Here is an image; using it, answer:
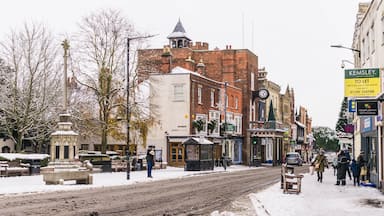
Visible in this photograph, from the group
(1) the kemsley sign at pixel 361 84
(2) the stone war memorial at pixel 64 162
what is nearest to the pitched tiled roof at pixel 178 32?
(2) the stone war memorial at pixel 64 162

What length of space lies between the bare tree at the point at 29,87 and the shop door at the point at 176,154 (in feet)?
38.5

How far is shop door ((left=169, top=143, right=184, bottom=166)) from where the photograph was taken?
5435 cm

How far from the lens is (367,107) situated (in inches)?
883

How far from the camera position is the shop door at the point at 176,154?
54.4 metres

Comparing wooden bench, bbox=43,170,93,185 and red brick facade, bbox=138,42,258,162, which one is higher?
red brick facade, bbox=138,42,258,162

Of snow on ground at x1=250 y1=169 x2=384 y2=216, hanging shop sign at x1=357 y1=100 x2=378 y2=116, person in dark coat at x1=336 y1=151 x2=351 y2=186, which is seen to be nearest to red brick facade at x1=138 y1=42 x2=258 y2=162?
person in dark coat at x1=336 y1=151 x2=351 y2=186

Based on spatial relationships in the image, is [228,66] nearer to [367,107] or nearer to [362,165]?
[362,165]

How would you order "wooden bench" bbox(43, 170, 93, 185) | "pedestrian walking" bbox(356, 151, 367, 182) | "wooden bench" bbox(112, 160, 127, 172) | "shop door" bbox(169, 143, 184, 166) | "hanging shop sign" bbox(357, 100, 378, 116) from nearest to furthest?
"hanging shop sign" bbox(357, 100, 378, 116) → "wooden bench" bbox(43, 170, 93, 185) → "pedestrian walking" bbox(356, 151, 367, 182) → "wooden bench" bbox(112, 160, 127, 172) → "shop door" bbox(169, 143, 184, 166)

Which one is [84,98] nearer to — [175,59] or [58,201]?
[175,59]

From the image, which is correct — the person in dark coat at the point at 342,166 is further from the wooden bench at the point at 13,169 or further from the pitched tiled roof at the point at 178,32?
the pitched tiled roof at the point at 178,32

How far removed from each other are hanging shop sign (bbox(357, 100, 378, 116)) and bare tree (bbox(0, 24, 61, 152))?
29033mm

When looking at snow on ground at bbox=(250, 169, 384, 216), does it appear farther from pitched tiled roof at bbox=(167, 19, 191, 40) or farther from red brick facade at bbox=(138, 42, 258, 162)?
pitched tiled roof at bbox=(167, 19, 191, 40)

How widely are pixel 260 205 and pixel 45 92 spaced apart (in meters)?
33.4

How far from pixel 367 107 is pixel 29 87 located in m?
30.2
